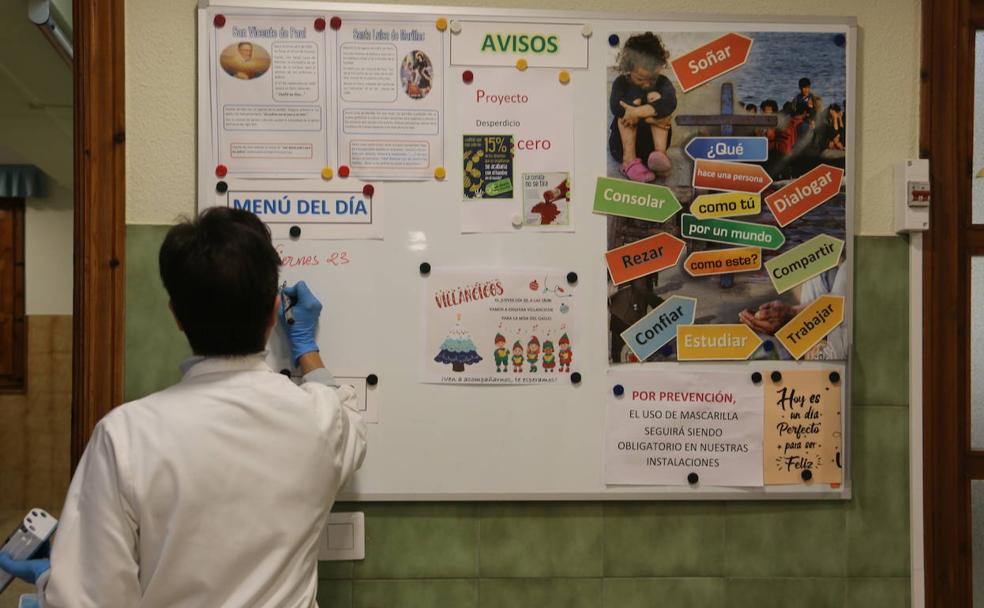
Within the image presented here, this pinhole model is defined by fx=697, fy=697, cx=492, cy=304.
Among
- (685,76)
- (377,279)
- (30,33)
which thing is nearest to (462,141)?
(377,279)

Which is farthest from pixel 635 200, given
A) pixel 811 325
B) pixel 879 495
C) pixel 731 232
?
pixel 879 495

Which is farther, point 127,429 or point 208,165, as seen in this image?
point 208,165

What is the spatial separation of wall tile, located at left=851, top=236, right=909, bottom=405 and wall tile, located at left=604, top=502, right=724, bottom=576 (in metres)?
0.45

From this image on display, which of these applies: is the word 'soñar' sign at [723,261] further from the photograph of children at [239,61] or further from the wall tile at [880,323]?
the photograph of children at [239,61]

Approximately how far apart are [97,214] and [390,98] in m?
0.67

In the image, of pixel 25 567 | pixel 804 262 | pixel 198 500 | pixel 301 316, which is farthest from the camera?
pixel 804 262

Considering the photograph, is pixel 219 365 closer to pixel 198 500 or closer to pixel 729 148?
pixel 198 500

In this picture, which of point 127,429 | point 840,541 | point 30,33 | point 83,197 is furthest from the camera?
point 30,33

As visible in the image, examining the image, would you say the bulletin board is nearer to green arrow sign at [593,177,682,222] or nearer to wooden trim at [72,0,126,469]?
green arrow sign at [593,177,682,222]

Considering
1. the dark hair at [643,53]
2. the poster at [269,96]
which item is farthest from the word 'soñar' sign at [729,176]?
the poster at [269,96]

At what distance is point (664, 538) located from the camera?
1574 millimetres

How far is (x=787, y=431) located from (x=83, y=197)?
1.62m

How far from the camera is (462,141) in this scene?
1.54 m

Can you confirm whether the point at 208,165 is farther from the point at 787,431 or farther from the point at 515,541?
the point at 787,431
